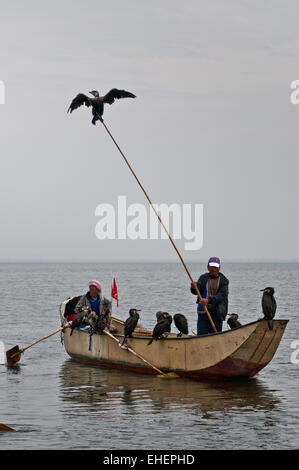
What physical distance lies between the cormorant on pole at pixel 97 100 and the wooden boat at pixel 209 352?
5.40 meters

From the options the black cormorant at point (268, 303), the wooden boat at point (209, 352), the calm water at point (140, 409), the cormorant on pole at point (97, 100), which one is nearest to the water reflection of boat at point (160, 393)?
the calm water at point (140, 409)

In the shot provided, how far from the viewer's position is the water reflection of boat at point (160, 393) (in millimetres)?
14742

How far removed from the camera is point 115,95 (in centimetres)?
2045

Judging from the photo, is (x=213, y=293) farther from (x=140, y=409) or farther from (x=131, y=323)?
(x=140, y=409)

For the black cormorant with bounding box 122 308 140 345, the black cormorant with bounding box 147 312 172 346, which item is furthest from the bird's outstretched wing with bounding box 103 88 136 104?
the black cormorant with bounding box 147 312 172 346

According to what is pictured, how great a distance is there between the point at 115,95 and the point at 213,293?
249 inches

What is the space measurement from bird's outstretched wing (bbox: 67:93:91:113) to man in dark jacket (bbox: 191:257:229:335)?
5743 millimetres

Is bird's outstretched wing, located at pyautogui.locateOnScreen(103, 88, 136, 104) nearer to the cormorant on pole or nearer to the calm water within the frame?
the cormorant on pole

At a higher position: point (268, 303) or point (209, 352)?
point (268, 303)

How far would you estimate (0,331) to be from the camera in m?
31.5

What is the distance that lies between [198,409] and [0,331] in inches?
720

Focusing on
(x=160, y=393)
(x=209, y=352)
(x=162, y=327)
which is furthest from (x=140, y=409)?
(x=162, y=327)
